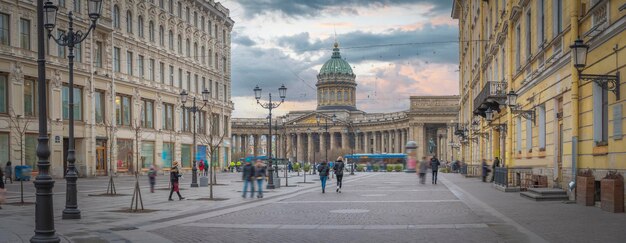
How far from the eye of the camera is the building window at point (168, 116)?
209 ft

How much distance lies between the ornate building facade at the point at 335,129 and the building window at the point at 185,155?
67708 millimetres

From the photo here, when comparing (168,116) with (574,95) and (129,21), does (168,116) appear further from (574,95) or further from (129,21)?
(574,95)

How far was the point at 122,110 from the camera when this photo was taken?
55.7m

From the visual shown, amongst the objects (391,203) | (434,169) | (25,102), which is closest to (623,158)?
(391,203)

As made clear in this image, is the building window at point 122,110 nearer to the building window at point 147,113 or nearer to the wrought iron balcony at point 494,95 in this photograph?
the building window at point 147,113

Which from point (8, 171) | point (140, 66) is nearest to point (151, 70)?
point (140, 66)

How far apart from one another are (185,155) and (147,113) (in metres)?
10.6

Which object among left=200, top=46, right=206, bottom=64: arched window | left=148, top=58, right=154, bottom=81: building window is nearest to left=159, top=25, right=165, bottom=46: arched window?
left=148, top=58, right=154, bottom=81: building window

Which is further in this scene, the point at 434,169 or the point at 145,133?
the point at 145,133

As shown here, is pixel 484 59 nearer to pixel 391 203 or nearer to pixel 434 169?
pixel 434 169

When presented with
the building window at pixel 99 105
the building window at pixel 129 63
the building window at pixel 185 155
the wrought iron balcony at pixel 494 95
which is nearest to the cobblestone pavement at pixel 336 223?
the wrought iron balcony at pixel 494 95

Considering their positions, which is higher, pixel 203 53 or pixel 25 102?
pixel 203 53

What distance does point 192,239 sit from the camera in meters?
13.0

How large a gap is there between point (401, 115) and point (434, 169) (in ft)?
342
